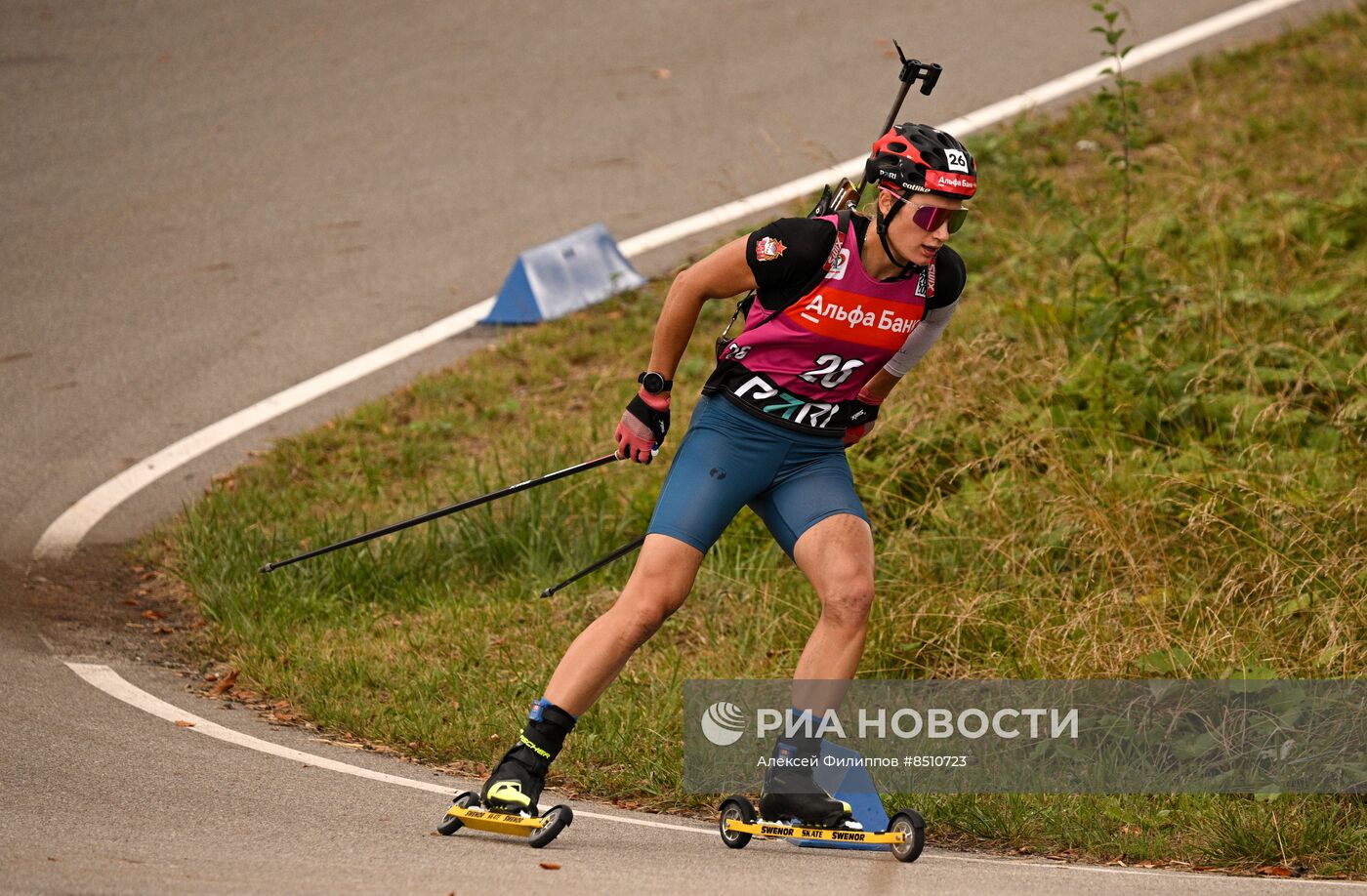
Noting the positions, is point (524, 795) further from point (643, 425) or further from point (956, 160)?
point (956, 160)

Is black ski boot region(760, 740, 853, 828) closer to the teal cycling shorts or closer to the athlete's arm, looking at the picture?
the teal cycling shorts

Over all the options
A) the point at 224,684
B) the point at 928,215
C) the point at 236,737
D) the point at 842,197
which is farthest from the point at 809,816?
the point at 224,684

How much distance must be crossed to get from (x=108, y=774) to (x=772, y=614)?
2.75 m

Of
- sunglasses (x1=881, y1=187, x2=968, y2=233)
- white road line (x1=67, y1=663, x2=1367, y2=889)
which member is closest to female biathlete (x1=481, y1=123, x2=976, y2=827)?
sunglasses (x1=881, y1=187, x2=968, y2=233)

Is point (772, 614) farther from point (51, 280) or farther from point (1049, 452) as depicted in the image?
point (51, 280)

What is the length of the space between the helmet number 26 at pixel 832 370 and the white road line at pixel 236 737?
62.2 inches

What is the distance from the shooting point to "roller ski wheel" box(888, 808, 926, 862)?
4.90m

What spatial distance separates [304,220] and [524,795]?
6.83m

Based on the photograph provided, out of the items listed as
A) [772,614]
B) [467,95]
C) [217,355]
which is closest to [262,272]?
[217,355]

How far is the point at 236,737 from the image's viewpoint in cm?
618

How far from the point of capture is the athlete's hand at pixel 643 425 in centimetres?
504

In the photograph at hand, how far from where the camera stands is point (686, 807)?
5.80 m

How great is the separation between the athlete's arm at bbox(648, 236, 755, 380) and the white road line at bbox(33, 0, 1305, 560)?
3.58 meters

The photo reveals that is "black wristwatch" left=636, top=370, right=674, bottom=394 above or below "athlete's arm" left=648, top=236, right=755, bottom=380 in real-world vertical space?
below
